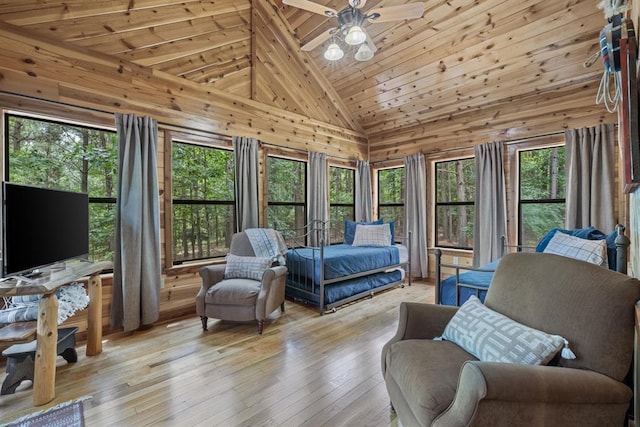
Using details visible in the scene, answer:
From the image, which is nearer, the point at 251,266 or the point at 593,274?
the point at 593,274

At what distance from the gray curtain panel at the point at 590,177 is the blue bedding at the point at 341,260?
225 centimetres

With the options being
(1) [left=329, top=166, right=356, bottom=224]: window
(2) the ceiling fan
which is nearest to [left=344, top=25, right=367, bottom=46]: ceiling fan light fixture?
(2) the ceiling fan

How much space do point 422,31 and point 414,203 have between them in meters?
2.51

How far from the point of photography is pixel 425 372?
4.25ft

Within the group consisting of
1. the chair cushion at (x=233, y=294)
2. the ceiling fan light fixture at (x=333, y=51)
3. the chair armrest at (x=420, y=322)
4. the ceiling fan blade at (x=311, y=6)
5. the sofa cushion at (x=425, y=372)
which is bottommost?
the chair cushion at (x=233, y=294)

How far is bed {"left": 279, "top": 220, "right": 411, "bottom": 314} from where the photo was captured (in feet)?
11.8

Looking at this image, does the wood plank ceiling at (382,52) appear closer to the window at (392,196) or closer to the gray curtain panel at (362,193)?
the window at (392,196)

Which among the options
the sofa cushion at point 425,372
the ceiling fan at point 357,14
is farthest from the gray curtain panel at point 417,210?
the sofa cushion at point 425,372

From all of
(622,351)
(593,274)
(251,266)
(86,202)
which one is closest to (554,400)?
(622,351)

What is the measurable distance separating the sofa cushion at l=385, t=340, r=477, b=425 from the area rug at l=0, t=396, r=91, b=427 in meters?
1.84

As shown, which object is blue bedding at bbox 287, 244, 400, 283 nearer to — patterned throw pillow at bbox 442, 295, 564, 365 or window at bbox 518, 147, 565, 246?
window at bbox 518, 147, 565, 246

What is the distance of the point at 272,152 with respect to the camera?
4.38 metres

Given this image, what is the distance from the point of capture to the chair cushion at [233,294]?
2932mm

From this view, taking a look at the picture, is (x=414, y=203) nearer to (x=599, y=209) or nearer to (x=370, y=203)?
(x=370, y=203)
